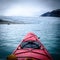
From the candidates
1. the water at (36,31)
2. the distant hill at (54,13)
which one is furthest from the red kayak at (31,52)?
the distant hill at (54,13)

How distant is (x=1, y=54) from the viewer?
344cm

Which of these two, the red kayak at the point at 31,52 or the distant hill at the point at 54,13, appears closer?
the red kayak at the point at 31,52

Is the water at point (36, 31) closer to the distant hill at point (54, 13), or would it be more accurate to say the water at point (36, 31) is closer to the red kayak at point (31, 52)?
the distant hill at point (54, 13)

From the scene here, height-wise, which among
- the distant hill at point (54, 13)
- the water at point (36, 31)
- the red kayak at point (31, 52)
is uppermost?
the distant hill at point (54, 13)

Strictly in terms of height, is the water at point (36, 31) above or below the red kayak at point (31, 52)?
above

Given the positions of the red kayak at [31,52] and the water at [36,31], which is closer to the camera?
the red kayak at [31,52]

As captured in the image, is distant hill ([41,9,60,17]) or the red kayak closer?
the red kayak

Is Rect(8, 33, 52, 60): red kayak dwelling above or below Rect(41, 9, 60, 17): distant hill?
below

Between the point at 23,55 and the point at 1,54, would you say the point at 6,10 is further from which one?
the point at 23,55

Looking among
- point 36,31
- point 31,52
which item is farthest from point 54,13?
point 31,52

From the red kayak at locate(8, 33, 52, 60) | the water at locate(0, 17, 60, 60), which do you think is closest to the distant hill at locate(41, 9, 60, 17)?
the water at locate(0, 17, 60, 60)

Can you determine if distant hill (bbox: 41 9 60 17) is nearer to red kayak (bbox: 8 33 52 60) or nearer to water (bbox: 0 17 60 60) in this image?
water (bbox: 0 17 60 60)

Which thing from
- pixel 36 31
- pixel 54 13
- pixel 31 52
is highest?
pixel 54 13

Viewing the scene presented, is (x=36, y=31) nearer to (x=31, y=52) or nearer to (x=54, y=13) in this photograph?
(x=54, y=13)
